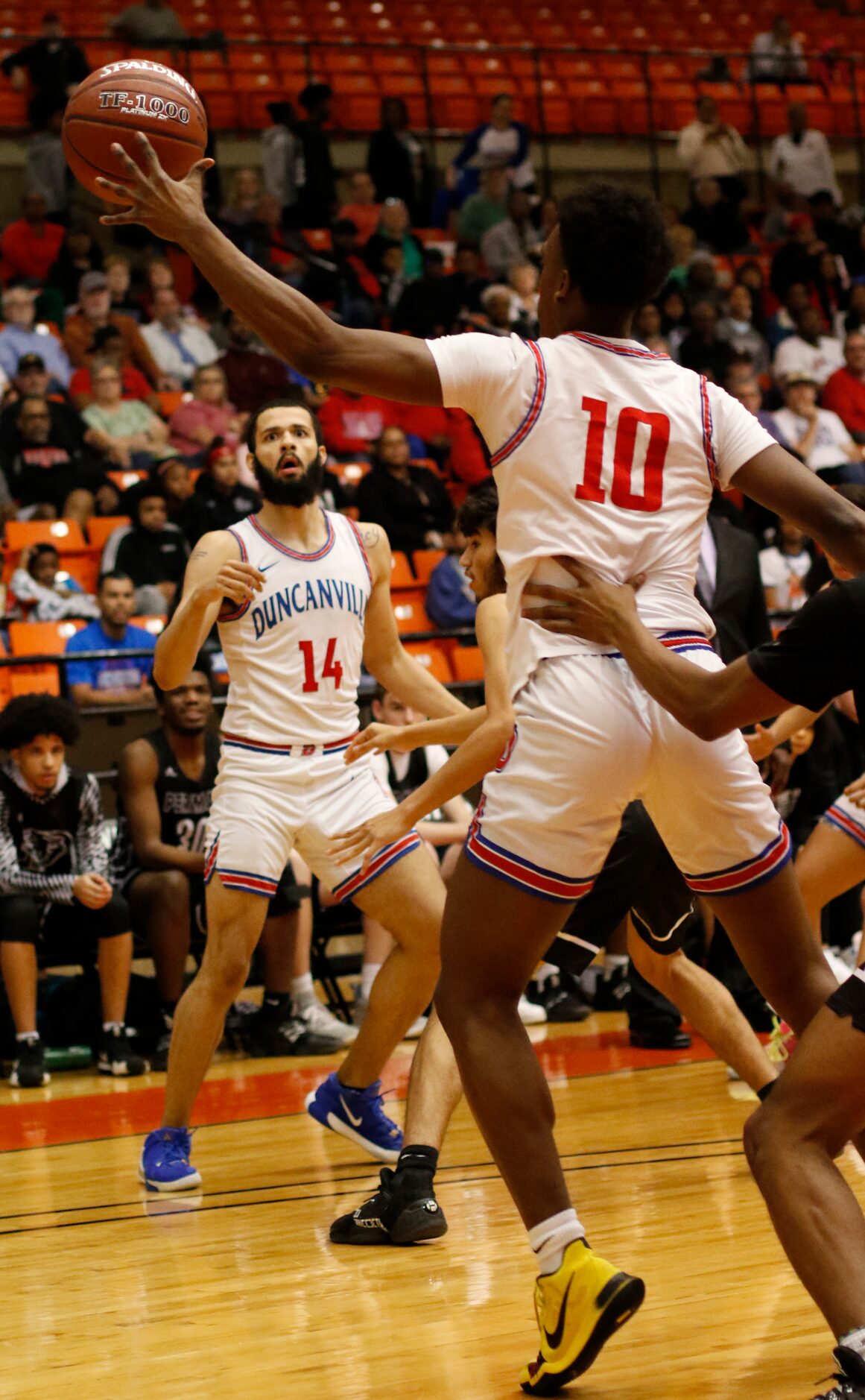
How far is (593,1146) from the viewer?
17.9 ft

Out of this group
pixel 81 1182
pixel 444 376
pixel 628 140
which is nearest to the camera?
pixel 444 376

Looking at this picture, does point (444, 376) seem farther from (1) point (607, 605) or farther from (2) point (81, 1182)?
(2) point (81, 1182)

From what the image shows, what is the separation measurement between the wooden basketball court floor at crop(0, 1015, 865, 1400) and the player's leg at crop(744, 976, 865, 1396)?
460 mm

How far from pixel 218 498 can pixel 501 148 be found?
23.0 feet

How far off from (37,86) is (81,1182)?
11.6m

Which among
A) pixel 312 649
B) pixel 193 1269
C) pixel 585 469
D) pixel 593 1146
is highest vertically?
pixel 585 469

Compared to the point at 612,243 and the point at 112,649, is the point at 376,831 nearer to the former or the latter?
the point at 612,243

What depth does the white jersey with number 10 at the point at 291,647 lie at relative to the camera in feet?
17.8

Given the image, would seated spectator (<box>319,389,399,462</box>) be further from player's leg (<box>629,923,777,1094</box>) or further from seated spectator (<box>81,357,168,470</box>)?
player's leg (<box>629,923,777,1094</box>)

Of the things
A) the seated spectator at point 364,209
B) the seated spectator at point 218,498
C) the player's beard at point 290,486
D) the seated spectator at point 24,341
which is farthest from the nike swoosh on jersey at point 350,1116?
the seated spectator at point 364,209

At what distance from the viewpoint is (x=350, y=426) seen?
13125mm

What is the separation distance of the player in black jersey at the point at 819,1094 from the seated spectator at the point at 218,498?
8.10 m

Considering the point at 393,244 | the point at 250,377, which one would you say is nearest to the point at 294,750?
the point at 250,377

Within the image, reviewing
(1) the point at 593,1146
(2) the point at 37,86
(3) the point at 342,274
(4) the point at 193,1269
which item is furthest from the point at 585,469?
(2) the point at 37,86
